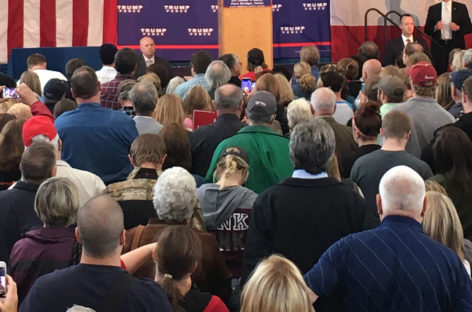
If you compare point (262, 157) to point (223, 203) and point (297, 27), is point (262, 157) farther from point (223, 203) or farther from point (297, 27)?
point (297, 27)

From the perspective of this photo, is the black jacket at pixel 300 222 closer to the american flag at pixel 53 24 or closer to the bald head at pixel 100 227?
the bald head at pixel 100 227

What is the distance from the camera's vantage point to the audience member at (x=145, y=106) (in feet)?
26.6

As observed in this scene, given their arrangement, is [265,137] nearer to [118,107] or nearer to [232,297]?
[232,297]

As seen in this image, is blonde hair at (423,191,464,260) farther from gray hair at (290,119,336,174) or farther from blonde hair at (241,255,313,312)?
blonde hair at (241,255,313,312)

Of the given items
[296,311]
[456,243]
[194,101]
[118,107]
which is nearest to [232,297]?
[456,243]

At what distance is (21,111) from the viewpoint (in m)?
7.81

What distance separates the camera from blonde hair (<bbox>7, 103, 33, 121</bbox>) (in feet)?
25.5

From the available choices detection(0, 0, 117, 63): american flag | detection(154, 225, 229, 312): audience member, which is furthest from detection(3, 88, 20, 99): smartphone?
detection(0, 0, 117, 63): american flag

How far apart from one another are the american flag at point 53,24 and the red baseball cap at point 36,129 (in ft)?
34.5

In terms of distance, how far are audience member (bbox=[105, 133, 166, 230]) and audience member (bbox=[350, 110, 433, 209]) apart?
4.82ft

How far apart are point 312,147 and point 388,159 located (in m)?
1.53

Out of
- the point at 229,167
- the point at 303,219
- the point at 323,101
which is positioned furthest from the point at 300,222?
the point at 323,101

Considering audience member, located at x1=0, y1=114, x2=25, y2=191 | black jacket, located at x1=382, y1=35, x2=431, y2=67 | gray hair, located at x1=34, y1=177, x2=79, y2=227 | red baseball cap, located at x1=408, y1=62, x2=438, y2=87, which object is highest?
black jacket, located at x1=382, y1=35, x2=431, y2=67

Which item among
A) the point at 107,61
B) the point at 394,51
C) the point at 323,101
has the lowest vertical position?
the point at 323,101
